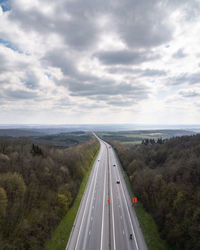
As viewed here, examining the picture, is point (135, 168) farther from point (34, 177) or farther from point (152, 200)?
point (34, 177)

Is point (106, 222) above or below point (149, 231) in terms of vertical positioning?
below

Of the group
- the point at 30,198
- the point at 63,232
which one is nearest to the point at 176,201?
the point at 63,232

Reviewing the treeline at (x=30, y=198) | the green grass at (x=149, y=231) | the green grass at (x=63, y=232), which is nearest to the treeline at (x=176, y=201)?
the green grass at (x=149, y=231)

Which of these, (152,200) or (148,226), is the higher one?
(152,200)

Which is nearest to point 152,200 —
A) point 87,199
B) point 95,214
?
point 95,214

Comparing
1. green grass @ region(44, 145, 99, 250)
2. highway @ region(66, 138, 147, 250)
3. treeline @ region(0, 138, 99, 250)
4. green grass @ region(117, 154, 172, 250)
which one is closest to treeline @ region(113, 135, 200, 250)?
green grass @ region(117, 154, 172, 250)

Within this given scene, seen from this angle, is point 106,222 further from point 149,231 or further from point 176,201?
point 176,201

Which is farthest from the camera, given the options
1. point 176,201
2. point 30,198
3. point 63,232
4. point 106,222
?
point 30,198
